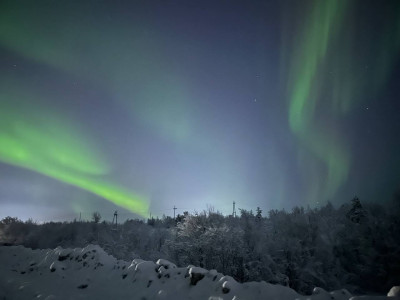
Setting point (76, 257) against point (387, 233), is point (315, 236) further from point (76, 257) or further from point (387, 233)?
point (76, 257)

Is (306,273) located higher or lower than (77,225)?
lower

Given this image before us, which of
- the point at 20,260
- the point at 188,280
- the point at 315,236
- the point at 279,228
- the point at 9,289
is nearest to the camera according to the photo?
the point at 188,280

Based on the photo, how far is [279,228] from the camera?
49312mm

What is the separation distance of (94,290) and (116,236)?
68180 mm

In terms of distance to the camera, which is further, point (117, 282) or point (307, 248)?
point (307, 248)

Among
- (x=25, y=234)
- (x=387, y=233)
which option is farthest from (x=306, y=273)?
(x=25, y=234)

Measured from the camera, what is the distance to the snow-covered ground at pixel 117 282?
877 centimetres

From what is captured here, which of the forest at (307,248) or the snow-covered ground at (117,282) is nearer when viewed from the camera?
the snow-covered ground at (117,282)

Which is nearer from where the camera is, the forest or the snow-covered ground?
the snow-covered ground

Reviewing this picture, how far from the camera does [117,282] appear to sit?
12.0 m

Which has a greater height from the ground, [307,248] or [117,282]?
[307,248]

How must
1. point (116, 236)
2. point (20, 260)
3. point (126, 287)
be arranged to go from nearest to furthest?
point (126, 287)
point (20, 260)
point (116, 236)

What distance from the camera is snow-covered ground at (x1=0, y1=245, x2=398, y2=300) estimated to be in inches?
345

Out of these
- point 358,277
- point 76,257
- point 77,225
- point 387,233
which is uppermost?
point 77,225
